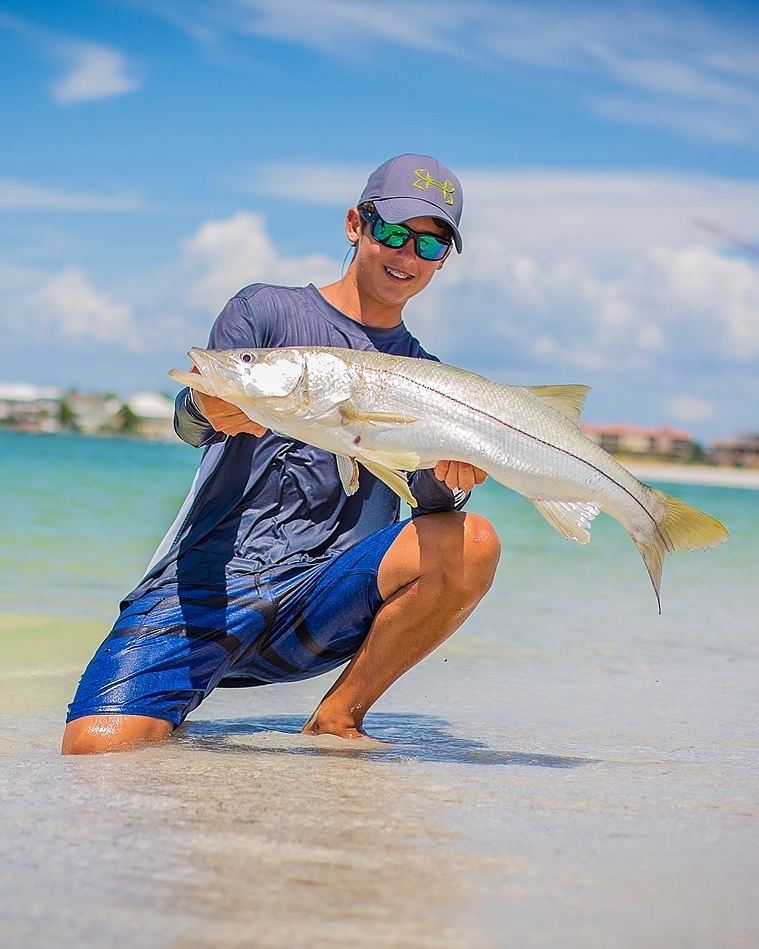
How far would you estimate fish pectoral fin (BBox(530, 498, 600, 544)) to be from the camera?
383 cm

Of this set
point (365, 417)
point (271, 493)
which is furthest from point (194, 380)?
point (271, 493)

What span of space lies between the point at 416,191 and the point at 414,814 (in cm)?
212

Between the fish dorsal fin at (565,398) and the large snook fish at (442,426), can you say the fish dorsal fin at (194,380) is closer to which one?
the large snook fish at (442,426)

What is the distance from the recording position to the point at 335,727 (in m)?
4.25

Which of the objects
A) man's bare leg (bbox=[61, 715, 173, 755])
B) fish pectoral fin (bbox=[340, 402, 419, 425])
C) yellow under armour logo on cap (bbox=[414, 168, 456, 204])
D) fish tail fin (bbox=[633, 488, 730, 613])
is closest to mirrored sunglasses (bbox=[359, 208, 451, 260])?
yellow under armour logo on cap (bbox=[414, 168, 456, 204])

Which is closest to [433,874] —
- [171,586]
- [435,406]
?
[435,406]

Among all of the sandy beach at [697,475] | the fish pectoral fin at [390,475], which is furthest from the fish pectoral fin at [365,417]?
the sandy beach at [697,475]

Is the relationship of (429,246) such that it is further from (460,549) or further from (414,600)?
(414,600)

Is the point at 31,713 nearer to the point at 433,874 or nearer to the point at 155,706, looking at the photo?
the point at 155,706

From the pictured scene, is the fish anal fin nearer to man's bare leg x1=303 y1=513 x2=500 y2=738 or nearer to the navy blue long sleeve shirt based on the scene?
the navy blue long sleeve shirt

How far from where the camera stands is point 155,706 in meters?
3.99

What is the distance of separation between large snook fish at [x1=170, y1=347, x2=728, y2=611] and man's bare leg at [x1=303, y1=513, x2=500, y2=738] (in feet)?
1.24

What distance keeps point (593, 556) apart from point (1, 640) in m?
8.01

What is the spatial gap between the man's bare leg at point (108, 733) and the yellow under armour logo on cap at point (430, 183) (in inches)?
75.1
